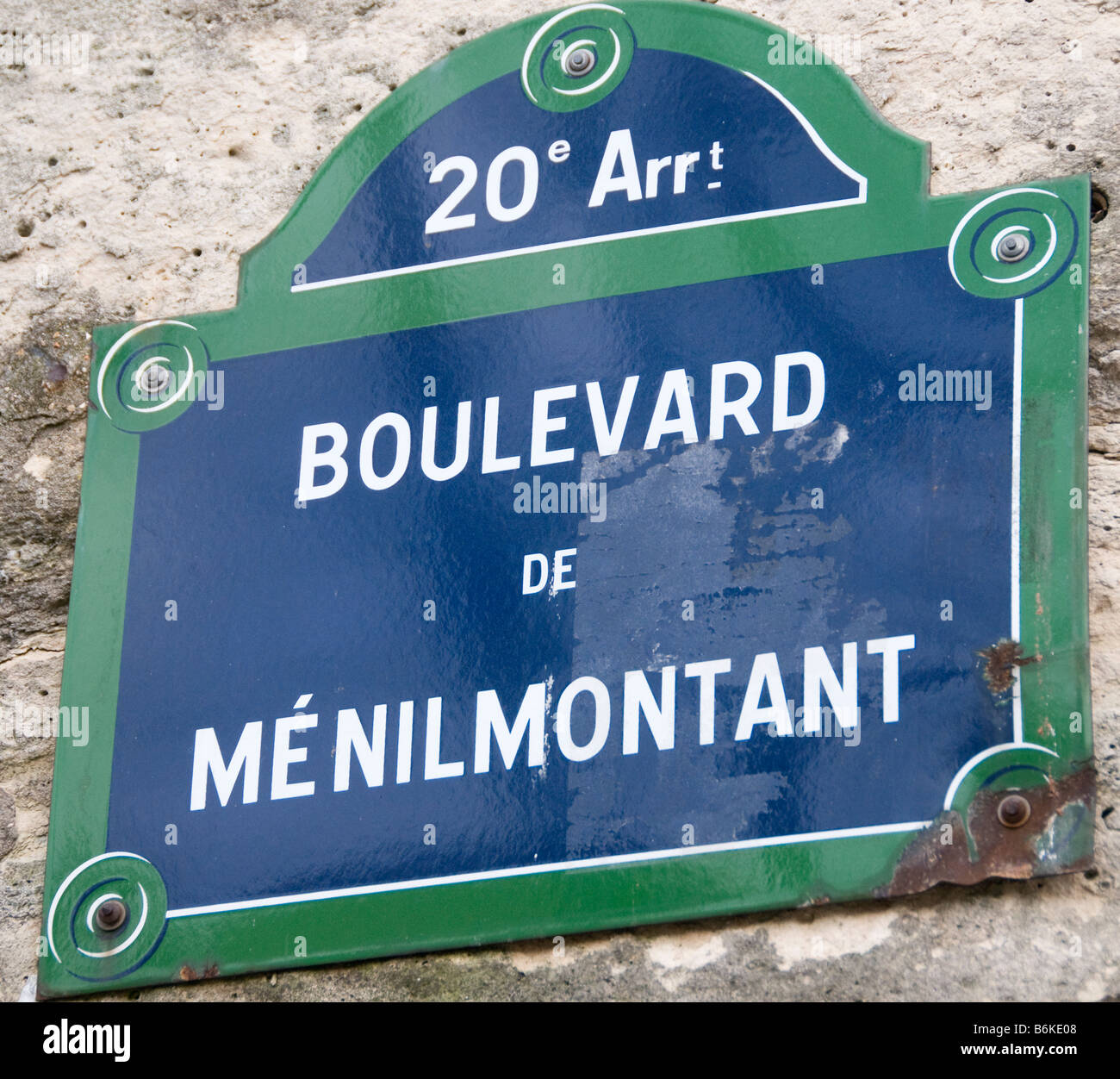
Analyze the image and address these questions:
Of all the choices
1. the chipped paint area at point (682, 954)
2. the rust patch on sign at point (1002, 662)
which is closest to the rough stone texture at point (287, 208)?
the chipped paint area at point (682, 954)

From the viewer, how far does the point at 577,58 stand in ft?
9.51

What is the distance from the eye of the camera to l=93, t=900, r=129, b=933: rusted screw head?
251 cm

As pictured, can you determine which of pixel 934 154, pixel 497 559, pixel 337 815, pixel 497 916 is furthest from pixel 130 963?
pixel 934 154

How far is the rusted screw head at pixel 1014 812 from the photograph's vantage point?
2.19m

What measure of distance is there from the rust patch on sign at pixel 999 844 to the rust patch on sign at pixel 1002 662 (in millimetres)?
135

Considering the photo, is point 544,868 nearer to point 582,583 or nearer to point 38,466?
point 582,583

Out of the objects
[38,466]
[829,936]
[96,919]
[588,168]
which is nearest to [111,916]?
[96,919]

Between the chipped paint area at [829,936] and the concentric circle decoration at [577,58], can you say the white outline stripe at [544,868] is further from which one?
the concentric circle decoration at [577,58]

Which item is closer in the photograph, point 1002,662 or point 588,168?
point 1002,662

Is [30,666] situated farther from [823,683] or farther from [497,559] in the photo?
[823,683]

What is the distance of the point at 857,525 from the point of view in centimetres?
241

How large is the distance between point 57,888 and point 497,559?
29.6 inches

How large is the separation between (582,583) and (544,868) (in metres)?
0.39

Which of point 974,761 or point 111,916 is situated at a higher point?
point 974,761
